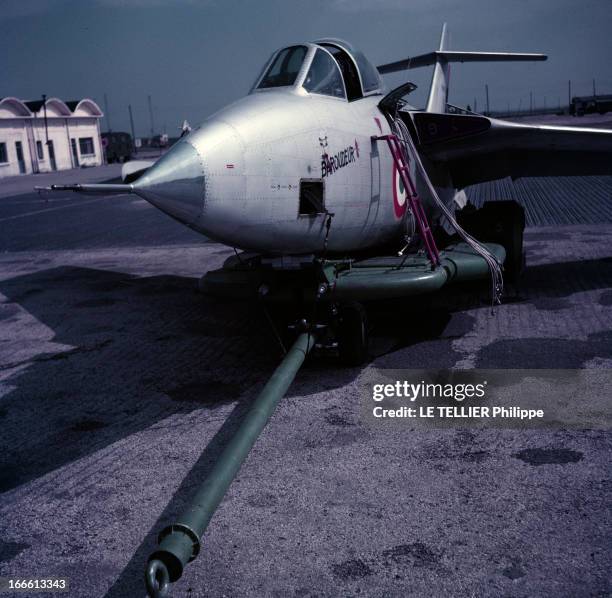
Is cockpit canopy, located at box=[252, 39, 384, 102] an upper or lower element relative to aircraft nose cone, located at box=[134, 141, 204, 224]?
upper

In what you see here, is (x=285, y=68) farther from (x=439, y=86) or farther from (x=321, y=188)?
(x=439, y=86)

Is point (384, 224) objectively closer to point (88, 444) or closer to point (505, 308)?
point (505, 308)

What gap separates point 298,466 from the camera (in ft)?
17.2

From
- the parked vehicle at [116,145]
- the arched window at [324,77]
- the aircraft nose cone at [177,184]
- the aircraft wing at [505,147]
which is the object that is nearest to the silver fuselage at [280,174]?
the aircraft nose cone at [177,184]

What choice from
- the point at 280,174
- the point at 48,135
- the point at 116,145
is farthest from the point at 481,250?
the point at 116,145

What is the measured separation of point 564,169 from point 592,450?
25.1ft

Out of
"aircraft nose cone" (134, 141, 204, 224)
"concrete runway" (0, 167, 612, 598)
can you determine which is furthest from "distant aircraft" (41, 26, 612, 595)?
"concrete runway" (0, 167, 612, 598)

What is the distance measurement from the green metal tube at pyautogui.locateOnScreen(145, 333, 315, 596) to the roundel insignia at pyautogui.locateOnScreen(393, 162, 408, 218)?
370 cm

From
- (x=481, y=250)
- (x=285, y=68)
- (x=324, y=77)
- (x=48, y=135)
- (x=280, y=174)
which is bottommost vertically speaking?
(x=481, y=250)

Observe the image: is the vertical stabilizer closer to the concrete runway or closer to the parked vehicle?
the concrete runway

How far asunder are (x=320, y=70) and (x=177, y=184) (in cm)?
271

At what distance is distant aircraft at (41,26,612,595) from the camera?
5.55m

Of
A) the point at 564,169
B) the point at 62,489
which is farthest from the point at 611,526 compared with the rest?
the point at 564,169

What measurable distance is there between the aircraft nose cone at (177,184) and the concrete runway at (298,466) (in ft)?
6.55
